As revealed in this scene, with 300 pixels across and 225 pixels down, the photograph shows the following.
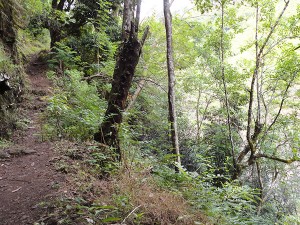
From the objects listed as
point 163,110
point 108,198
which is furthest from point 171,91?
point 163,110

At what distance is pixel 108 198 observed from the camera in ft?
9.38

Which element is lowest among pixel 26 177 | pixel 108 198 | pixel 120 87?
pixel 26 177

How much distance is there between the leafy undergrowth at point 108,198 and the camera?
2430 millimetres

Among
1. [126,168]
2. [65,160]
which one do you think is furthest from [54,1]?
[126,168]

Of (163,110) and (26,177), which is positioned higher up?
(163,110)

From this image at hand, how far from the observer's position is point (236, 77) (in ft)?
28.9

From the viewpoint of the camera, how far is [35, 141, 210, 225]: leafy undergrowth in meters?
2.43

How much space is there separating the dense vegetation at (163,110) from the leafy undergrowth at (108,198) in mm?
Result: 18

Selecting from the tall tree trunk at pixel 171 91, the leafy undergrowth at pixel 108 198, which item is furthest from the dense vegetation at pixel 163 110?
the tall tree trunk at pixel 171 91

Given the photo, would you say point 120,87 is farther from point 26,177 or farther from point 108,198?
point 26,177

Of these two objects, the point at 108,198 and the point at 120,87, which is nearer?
the point at 108,198

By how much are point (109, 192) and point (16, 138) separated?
3491 mm

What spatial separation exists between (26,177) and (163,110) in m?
8.32

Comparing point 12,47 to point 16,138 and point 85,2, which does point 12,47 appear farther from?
point 85,2
